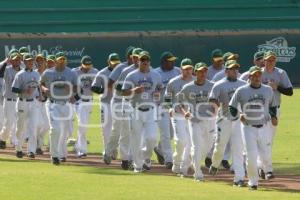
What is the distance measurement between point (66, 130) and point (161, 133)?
183cm

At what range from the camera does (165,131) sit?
1733cm

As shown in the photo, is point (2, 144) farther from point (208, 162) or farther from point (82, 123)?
point (208, 162)

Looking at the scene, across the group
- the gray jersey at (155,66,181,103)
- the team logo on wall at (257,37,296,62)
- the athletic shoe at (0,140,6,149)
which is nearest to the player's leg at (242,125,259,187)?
the gray jersey at (155,66,181,103)

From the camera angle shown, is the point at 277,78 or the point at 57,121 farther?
the point at 57,121

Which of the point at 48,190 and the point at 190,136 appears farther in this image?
the point at 190,136

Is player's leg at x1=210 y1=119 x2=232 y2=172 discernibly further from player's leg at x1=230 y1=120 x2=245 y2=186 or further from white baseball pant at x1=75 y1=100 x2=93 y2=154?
white baseball pant at x1=75 y1=100 x2=93 y2=154

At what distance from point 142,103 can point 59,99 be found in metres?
1.94

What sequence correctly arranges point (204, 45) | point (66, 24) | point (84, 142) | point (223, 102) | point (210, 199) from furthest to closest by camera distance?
point (66, 24) < point (204, 45) < point (84, 142) < point (223, 102) < point (210, 199)

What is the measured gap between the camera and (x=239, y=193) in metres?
13.4

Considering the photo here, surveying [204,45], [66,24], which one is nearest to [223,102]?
[204,45]

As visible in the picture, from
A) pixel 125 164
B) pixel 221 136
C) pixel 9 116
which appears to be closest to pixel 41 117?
pixel 9 116

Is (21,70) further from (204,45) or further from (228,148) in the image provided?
(204,45)

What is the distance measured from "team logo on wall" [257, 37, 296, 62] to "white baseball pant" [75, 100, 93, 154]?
63.5ft

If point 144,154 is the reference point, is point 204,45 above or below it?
above
